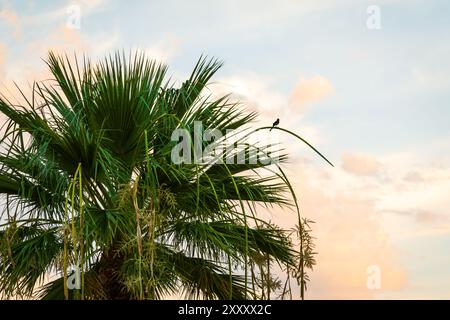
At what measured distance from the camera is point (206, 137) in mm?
8211

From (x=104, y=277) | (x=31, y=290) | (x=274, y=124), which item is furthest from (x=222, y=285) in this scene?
(x=274, y=124)

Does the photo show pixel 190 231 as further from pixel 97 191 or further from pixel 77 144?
pixel 77 144

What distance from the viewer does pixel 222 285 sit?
794 centimetres

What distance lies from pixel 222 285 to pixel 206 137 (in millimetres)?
1623
